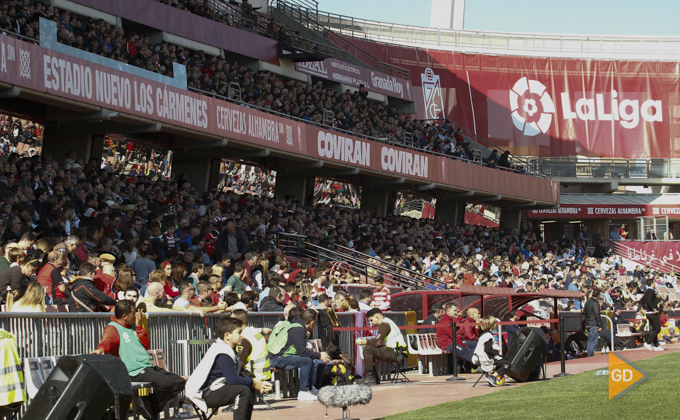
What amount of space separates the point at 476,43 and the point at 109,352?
139 ft

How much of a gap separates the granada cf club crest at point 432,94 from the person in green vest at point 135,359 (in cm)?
3757

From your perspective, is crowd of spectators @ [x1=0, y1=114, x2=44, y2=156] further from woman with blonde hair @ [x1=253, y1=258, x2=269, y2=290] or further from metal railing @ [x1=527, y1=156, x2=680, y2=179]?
metal railing @ [x1=527, y1=156, x2=680, y2=179]

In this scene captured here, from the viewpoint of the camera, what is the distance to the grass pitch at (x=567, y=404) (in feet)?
27.7

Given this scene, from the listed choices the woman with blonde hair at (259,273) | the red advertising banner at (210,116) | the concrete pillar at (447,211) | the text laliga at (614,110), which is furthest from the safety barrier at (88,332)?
the text laliga at (614,110)

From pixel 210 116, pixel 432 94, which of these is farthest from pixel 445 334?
pixel 432 94

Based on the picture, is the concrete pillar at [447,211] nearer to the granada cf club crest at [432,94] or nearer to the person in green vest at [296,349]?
the granada cf club crest at [432,94]

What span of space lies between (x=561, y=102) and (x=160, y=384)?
1676 inches

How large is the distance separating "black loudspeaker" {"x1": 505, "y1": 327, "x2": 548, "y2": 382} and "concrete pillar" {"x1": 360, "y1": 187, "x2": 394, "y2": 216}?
67.1ft

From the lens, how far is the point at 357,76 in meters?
33.6

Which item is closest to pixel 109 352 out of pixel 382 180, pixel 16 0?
pixel 16 0

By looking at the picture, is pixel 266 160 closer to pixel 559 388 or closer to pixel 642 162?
pixel 559 388

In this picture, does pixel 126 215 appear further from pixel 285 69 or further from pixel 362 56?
pixel 362 56

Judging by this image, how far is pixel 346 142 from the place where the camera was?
26969 mm

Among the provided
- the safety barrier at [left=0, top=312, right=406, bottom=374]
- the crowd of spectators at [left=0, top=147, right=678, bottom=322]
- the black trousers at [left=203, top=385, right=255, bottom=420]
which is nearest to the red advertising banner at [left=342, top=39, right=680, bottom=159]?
the crowd of spectators at [left=0, top=147, right=678, bottom=322]
